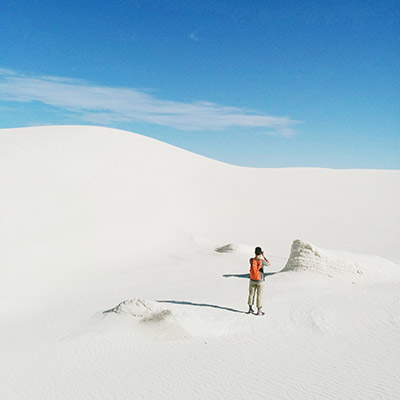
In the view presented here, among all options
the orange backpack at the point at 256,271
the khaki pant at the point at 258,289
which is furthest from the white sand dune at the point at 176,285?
the orange backpack at the point at 256,271

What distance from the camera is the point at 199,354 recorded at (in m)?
7.70

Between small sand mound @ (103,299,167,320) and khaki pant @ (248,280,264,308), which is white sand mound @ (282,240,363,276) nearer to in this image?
khaki pant @ (248,280,264,308)

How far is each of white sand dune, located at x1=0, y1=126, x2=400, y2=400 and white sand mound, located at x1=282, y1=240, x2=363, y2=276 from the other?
4cm

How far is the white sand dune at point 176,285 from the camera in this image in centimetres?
686

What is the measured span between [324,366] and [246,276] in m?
7.86

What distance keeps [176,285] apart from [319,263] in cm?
485

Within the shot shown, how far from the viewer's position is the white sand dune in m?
6.86

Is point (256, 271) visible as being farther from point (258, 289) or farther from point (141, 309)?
point (141, 309)

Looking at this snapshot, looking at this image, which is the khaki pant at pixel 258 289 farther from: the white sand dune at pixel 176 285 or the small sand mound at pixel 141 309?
the small sand mound at pixel 141 309

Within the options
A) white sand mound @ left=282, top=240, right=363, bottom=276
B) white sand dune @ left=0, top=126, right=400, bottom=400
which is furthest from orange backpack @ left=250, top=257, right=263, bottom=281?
white sand mound @ left=282, top=240, right=363, bottom=276

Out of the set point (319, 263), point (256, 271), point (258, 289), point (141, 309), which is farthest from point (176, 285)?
point (256, 271)

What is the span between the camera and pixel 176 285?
47.6 feet

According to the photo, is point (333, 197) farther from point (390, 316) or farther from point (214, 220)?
point (390, 316)

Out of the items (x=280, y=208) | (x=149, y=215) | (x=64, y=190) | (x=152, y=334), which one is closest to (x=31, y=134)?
(x=64, y=190)
